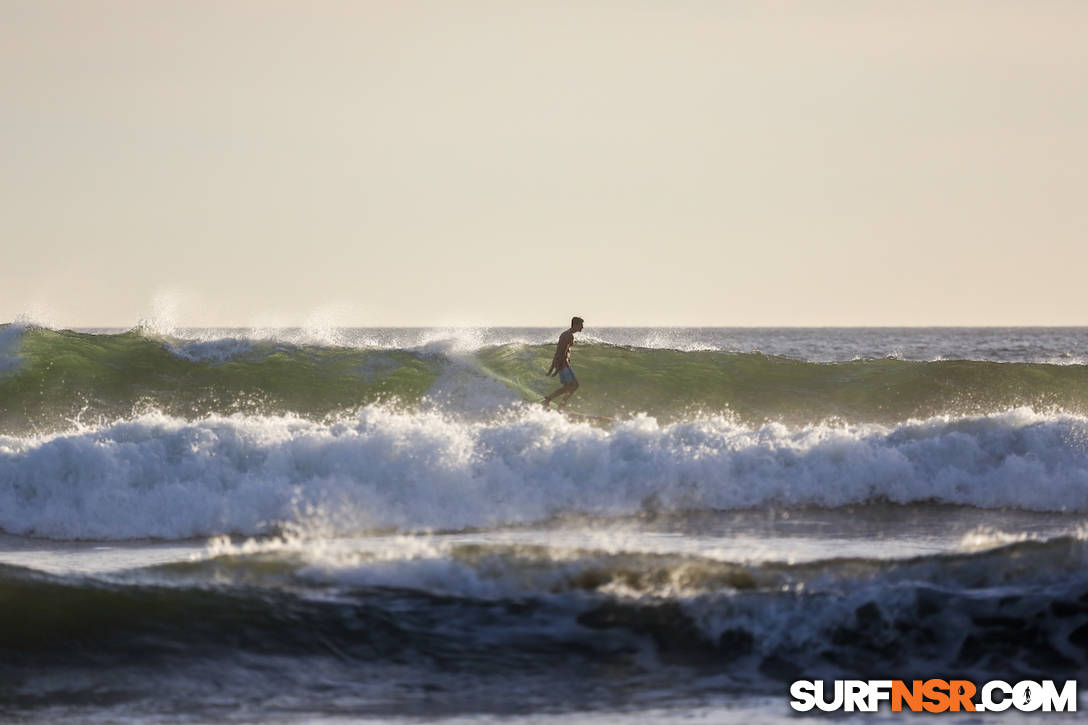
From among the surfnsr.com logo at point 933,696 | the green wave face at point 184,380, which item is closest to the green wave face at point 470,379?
the green wave face at point 184,380

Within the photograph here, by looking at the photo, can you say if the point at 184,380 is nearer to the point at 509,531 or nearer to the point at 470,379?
the point at 470,379

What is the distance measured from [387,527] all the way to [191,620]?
5063 mm

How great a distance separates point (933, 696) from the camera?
25.0ft

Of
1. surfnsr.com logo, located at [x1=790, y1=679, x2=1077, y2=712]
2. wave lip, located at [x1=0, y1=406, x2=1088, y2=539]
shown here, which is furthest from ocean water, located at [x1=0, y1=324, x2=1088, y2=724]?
surfnsr.com logo, located at [x1=790, y1=679, x2=1077, y2=712]

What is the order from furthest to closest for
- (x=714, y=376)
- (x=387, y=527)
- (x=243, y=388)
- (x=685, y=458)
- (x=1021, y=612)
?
(x=714, y=376)
(x=243, y=388)
(x=685, y=458)
(x=387, y=527)
(x=1021, y=612)

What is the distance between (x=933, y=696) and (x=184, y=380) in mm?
19537

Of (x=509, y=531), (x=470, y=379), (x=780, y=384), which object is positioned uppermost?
(x=470, y=379)

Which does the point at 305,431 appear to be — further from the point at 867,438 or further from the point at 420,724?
the point at 420,724

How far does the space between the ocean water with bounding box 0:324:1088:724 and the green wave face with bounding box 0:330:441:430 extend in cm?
9

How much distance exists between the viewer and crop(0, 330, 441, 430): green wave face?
74.8 ft

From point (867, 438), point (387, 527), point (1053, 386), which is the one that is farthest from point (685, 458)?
point (1053, 386)

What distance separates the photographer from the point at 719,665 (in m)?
8.19

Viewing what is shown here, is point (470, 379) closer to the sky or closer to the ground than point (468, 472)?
closer to the sky

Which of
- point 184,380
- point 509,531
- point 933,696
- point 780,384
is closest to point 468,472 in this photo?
point 509,531
